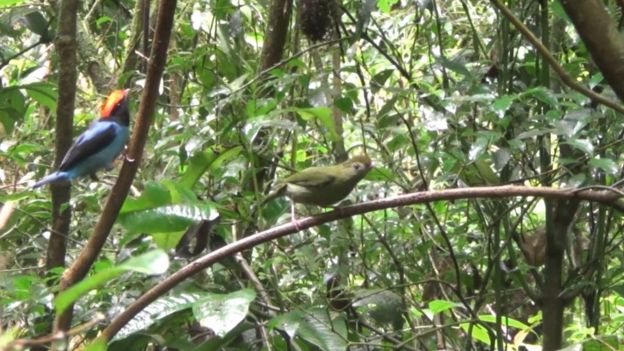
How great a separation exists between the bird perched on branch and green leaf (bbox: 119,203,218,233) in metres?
0.36

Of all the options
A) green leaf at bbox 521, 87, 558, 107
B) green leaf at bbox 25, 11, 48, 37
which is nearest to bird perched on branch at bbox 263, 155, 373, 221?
green leaf at bbox 521, 87, 558, 107

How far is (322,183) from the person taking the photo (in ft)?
7.06

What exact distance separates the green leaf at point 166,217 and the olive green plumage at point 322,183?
14.5 inches

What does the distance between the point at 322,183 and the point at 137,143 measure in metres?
0.77

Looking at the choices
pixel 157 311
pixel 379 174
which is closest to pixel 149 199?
pixel 157 311

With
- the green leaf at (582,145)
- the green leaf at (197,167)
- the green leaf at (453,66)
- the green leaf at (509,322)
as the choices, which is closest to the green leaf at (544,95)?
the green leaf at (582,145)

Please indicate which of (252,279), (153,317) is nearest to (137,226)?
(153,317)

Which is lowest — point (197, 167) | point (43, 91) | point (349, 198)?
point (349, 198)

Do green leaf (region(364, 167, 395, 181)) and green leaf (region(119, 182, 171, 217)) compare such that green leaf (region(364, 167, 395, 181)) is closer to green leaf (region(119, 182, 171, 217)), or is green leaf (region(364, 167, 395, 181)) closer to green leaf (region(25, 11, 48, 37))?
green leaf (region(119, 182, 171, 217))

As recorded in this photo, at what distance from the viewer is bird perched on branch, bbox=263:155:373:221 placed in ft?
7.04

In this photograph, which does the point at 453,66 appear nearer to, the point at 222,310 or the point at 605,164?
the point at 605,164

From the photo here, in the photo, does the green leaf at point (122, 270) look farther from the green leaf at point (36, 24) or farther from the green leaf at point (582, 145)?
the green leaf at point (36, 24)

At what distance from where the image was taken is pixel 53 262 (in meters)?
2.24

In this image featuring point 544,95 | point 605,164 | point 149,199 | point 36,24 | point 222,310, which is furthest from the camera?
point 36,24
